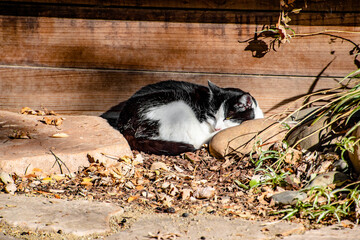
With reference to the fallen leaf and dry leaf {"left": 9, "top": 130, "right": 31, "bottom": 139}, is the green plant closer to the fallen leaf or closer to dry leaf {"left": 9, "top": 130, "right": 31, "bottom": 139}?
the fallen leaf

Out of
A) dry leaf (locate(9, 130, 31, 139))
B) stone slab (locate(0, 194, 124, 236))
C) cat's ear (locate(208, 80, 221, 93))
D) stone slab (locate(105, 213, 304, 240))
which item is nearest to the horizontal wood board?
cat's ear (locate(208, 80, 221, 93))

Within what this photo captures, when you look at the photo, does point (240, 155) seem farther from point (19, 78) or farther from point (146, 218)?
point (19, 78)

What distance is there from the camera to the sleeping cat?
3350 mm

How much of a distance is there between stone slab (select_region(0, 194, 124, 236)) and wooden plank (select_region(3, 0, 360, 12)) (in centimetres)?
206

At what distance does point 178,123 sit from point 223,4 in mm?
1257

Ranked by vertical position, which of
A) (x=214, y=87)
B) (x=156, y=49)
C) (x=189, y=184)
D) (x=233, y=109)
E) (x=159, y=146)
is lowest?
(x=189, y=184)

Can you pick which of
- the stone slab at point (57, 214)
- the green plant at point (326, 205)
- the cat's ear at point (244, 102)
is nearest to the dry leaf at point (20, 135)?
the stone slab at point (57, 214)

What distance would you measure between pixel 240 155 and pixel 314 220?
100 centimetres

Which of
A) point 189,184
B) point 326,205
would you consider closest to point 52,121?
point 189,184

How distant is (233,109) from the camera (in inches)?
145

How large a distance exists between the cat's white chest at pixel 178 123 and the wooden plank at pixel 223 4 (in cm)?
98

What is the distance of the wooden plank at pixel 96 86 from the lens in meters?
3.95

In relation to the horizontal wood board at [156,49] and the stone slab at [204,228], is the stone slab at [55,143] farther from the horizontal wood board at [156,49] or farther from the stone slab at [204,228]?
the stone slab at [204,228]

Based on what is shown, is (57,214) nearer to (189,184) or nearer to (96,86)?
(189,184)
